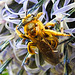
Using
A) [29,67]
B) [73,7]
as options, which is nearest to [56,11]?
[73,7]

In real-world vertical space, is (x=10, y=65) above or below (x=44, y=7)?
below

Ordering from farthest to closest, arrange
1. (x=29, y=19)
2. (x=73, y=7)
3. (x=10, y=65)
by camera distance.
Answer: (x=10, y=65)
(x=73, y=7)
(x=29, y=19)

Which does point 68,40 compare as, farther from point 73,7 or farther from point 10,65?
point 10,65

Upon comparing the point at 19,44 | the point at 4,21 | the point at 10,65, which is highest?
the point at 4,21

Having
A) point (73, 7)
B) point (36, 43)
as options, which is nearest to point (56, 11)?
point (73, 7)

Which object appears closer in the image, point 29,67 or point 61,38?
point 61,38

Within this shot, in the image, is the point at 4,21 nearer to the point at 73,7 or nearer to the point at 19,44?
the point at 19,44

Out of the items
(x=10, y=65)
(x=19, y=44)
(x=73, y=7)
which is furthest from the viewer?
(x=10, y=65)
